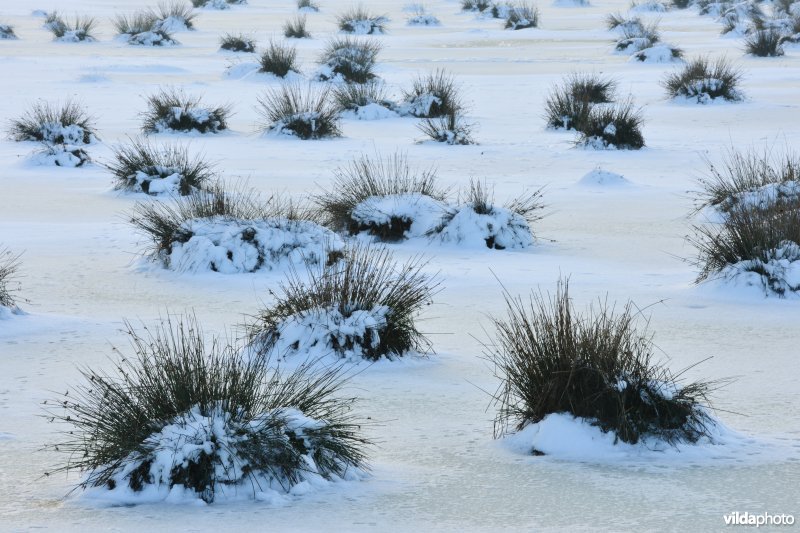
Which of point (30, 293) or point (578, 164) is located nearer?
point (30, 293)

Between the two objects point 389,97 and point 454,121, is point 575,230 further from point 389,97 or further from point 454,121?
point 389,97

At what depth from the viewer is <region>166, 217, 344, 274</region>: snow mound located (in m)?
9.54

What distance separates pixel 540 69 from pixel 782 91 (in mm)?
5796

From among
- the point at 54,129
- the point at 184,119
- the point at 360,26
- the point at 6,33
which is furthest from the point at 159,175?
the point at 360,26

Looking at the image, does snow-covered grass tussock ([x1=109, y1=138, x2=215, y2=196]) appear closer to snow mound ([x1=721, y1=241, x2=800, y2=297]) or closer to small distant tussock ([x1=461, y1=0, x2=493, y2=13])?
snow mound ([x1=721, y1=241, x2=800, y2=297])

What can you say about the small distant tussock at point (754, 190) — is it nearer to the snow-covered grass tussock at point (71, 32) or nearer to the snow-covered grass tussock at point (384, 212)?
the snow-covered grass tussock at point (384, 212)

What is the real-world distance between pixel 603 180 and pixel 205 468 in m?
9.64

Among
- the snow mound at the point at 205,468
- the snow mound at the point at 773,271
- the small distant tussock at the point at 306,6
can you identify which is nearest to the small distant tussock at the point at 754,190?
the snow mound at the point at 773,271

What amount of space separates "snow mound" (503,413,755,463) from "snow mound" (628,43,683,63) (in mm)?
22858

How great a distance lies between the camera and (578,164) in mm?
15242

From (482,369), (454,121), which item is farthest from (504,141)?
(482,369)

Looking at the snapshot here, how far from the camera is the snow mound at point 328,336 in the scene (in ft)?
22.8

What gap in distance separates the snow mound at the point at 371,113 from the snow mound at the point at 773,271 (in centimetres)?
1177

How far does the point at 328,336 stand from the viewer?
22.9 ft
